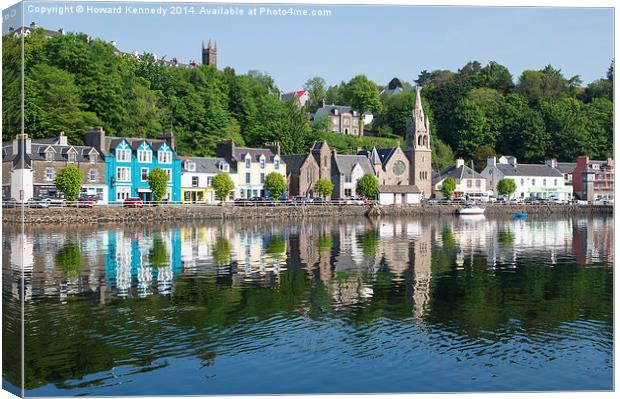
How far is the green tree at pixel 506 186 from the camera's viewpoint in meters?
82.8

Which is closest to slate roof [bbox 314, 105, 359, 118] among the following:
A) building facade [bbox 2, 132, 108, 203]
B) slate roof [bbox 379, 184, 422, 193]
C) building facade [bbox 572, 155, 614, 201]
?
slate roof [bbox 379, 184, 422, 193]

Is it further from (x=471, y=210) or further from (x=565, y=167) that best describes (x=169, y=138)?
(x=565, y=167)

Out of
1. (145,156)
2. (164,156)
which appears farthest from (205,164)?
(145,156)

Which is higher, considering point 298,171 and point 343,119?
point 343,119

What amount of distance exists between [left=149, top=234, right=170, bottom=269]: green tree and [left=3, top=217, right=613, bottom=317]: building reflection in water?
0.12 ft

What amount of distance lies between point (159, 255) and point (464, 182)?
59976 millimetres

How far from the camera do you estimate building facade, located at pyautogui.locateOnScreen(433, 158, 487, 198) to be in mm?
85812

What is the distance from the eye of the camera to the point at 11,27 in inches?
425

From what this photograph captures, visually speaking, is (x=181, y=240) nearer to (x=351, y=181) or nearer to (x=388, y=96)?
(x=351, y=181)

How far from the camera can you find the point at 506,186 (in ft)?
273

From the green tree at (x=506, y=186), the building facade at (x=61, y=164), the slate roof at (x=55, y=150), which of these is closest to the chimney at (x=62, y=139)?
the building facade at (x=61, y=164)

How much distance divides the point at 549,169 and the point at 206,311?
199 feet

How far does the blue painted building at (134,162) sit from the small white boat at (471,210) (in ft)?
82.6

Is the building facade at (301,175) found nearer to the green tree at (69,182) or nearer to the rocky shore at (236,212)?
the rocky shore at (236,212)
